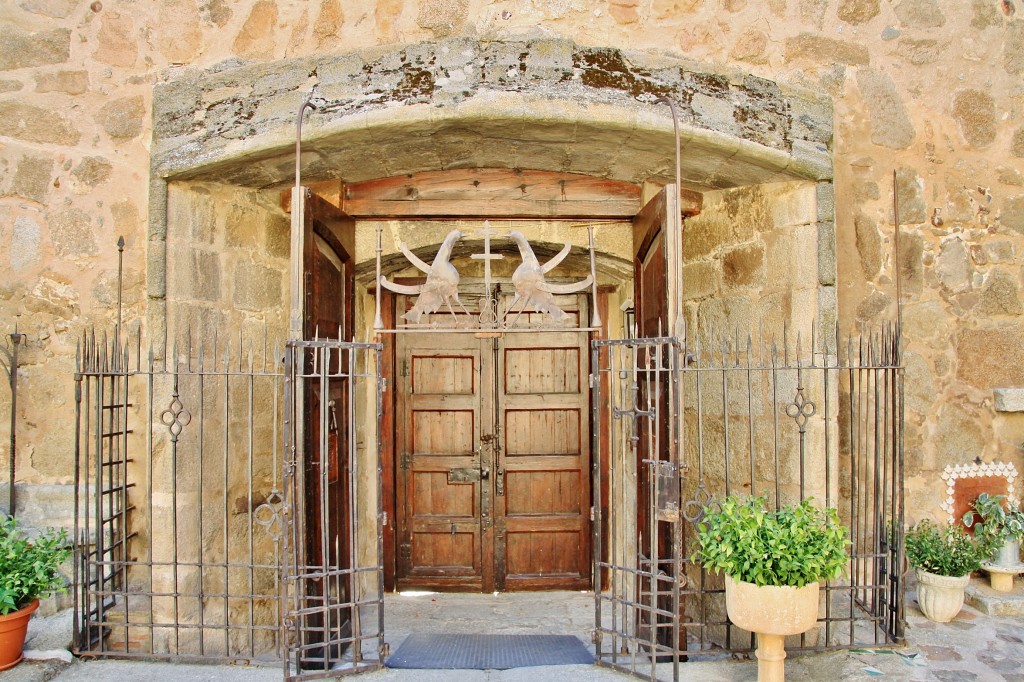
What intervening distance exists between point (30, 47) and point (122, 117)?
0.54 metres

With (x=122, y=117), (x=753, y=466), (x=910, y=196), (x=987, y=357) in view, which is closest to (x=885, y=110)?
(x=910, y=196)

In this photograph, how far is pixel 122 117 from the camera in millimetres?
3229

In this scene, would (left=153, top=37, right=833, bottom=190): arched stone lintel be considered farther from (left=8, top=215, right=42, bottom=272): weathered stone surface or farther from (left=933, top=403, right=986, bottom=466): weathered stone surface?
(left=933, top=403, right=986, bottom=466): weathered stone surface

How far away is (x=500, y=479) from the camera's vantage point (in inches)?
177

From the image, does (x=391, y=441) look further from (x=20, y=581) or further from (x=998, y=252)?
(x=998, y=252)

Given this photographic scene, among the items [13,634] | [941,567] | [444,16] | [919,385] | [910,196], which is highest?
[444,16]

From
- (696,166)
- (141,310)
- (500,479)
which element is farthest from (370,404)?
(696,166)

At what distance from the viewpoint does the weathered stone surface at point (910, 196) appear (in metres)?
3.41

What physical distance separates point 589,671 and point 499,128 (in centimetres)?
241

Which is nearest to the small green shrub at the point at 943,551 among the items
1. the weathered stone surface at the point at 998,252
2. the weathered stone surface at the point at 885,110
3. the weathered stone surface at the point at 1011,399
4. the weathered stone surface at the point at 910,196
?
the weathered stone surface at the point at 1011,399

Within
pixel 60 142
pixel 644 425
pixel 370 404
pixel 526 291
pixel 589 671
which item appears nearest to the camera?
pixel 589 671

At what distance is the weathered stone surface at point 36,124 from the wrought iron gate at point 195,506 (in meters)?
1.02

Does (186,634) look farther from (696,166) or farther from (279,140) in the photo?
(696,166)

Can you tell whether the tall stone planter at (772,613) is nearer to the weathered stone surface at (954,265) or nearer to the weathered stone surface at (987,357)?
the weathered stone surface at (987,357)
